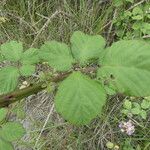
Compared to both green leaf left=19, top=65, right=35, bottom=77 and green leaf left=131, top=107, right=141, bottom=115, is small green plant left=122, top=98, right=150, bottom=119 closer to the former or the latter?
green leaf left=131, top=107, right=141, bottom=115

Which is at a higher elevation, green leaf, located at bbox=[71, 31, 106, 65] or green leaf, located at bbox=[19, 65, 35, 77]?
green leaf, located at bbox=[71, 31, 106, 65]

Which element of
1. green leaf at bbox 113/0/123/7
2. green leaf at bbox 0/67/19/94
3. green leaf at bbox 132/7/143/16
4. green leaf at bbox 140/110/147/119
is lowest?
green leaf at bbox 140/110/147/119

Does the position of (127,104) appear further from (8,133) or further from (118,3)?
(8,133)

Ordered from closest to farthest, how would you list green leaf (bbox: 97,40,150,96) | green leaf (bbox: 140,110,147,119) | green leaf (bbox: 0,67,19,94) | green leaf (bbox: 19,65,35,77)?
1. green leaf (bbox: 97,40,150,96)
2. green leaf (bbox: 0,67,19,94)
3. green leaf (bbox: 19,65,35,77)
4. green leaf (bbox: 140,110,147,119)

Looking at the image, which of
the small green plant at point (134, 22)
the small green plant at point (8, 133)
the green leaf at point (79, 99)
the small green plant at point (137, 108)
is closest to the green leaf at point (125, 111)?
the small green plant at point (137, 108)

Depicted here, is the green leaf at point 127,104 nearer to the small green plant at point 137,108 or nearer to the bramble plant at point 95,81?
the small green plant at point 137,108

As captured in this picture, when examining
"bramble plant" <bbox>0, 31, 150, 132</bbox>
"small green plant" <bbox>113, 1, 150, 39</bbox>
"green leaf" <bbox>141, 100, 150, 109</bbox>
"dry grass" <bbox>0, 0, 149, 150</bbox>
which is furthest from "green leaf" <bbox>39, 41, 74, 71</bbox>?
"small green plant" <bbox>113, 1, 150, 39</bbox>

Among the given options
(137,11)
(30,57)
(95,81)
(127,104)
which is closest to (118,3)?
(137,11)

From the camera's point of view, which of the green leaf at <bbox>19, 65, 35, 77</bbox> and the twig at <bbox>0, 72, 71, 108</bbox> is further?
the green leaf at <bbox>19, 65, 35, 77</bbox>
